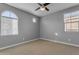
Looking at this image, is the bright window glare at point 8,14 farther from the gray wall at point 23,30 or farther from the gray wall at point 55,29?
the gray wall at point 55,29

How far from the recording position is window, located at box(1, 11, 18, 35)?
176 centimetres

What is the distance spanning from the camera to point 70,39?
1935 mm

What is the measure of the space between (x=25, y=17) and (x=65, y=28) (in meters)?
0.98

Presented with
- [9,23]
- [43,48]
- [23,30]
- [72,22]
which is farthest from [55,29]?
[9,23]

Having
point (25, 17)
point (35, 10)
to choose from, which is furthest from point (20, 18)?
point (35, 10)

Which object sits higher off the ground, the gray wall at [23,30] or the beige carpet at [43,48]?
the gray wall at [23,30]

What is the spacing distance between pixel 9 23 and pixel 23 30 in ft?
1.11

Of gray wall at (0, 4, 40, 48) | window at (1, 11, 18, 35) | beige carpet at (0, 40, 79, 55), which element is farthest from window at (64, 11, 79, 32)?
window at (1, 11, 18, 35)

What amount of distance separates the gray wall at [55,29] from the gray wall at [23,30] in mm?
173

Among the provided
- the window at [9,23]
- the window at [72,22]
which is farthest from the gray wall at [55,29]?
the window at [9,23]

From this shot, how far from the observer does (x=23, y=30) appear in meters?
1.92

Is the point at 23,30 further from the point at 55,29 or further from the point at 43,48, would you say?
the point at 55,29

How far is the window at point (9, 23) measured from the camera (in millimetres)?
1762
